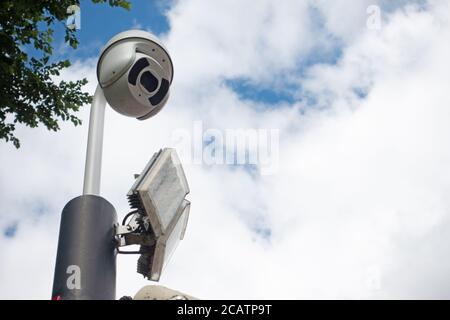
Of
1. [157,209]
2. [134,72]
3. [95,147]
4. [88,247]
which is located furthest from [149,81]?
[88,247]

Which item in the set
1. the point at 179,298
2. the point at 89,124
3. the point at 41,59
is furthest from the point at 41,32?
the point at 179,298

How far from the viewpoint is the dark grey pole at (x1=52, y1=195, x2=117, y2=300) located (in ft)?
8.54

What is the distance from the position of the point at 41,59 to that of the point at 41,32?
42cm

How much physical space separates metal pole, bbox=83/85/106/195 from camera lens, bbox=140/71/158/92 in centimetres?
31

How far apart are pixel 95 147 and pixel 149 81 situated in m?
0.54

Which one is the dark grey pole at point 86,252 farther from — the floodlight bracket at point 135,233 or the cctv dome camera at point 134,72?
the cctv dome camera at point 134,72

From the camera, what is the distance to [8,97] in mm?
7652

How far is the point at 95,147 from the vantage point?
10.3 feet

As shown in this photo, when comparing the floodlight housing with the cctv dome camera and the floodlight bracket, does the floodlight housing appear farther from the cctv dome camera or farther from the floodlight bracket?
the cctv dome camera

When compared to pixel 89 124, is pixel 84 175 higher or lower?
→ lower

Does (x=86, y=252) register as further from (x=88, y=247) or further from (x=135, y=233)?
(x=135, y=233)

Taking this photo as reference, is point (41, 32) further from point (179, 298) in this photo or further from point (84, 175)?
point (179, 298)
